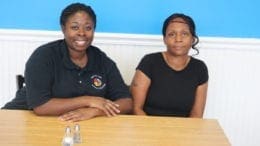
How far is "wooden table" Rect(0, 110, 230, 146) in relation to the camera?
166 cm

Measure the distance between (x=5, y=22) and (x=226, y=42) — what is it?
185cm

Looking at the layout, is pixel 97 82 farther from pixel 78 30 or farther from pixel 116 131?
pixel 116 131

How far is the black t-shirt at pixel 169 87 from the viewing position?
251cm

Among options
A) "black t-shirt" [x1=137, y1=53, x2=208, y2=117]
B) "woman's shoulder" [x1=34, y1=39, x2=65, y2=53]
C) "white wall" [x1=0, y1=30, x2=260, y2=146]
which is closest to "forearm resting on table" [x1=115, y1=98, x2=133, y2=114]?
"black t-shirt" [x1=137, y1=53, x2=208, y2=117]

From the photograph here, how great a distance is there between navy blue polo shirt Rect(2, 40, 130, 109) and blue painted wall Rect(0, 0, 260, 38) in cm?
65

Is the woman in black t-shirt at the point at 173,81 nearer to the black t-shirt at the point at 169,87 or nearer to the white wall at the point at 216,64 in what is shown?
the black t-shirt at the point at 169,87

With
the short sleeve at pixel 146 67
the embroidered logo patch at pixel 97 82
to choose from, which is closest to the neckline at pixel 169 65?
the short sleeve at pixel 146 67

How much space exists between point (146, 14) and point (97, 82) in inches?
36.0

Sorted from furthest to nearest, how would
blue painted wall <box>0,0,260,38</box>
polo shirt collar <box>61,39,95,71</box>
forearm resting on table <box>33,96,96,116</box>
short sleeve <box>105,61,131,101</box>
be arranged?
blue painted wall <box>0,0,260,38</box> → short sleeve <box>105,61,131,101</box> → polo shirt collar <box>61,39,95,71</box> → forearm resting on table <box>33,96,96,116</box>

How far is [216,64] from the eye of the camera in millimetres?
3008

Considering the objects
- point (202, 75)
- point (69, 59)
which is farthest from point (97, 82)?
point (202, 75)

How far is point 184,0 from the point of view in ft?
9.57

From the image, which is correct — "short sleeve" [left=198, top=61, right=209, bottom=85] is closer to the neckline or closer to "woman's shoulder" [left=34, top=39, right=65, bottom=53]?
the neckline

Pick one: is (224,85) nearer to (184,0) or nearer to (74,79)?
(184,0)
